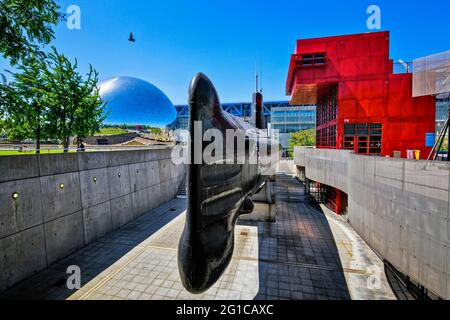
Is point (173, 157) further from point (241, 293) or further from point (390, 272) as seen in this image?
point (390, 272)

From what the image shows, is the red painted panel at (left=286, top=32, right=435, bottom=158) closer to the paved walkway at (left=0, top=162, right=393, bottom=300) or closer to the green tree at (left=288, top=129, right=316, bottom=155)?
the paved walkway at (left=0, top=162, right=393, bottom=300)

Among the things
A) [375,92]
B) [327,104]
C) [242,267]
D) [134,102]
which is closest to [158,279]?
[242,267]

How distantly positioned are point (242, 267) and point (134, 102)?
8555 cm

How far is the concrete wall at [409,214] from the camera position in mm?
5934

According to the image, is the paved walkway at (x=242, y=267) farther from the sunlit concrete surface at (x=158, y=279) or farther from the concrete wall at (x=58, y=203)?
the concrete wall at (x=58, y=203)

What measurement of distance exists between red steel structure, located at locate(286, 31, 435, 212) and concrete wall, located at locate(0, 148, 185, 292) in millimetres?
18054

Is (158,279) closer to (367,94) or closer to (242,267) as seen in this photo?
(242,267)

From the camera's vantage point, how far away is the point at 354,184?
12836 millimetres

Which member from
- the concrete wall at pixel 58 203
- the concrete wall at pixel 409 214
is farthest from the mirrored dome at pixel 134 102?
the concrete wall at pixel 409 214

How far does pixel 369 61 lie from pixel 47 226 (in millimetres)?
26372

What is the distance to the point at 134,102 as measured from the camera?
81.1m
